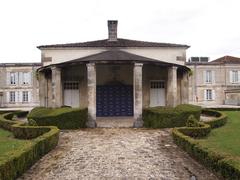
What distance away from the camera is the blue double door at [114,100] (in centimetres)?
2503

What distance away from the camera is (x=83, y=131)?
1750 centimetres

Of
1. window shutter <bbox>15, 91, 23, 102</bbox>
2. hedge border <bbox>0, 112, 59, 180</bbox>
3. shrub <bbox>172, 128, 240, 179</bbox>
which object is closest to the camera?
shrub <bbox>172, 128, 240, 179</bbox>

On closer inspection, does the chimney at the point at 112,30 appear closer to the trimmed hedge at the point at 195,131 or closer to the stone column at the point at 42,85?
the stone column at the point at 42,85

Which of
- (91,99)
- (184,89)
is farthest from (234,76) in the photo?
(91,99)

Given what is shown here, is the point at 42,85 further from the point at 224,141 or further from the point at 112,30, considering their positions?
the point at 224,141

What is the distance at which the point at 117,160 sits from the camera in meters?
11.3

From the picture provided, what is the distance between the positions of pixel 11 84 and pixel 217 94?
3344cm

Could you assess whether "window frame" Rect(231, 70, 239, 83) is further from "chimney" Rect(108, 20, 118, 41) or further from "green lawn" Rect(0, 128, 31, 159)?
"green lawn" Rect(0, 128, 31, 159)

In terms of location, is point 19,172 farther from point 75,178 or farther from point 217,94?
point 217,94

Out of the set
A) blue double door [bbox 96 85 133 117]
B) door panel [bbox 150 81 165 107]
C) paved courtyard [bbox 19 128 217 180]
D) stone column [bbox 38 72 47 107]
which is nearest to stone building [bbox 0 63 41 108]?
stone column [bbox 38 72 47 107]

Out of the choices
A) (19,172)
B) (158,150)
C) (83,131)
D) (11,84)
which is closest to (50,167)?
(19,172)

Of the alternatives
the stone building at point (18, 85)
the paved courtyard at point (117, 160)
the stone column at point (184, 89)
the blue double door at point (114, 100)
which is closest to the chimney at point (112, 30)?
the blue double door at point (114, 100)

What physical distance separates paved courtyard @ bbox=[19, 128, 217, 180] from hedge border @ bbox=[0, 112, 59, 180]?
25 cm

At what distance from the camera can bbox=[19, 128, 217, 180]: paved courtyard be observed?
9.80m
